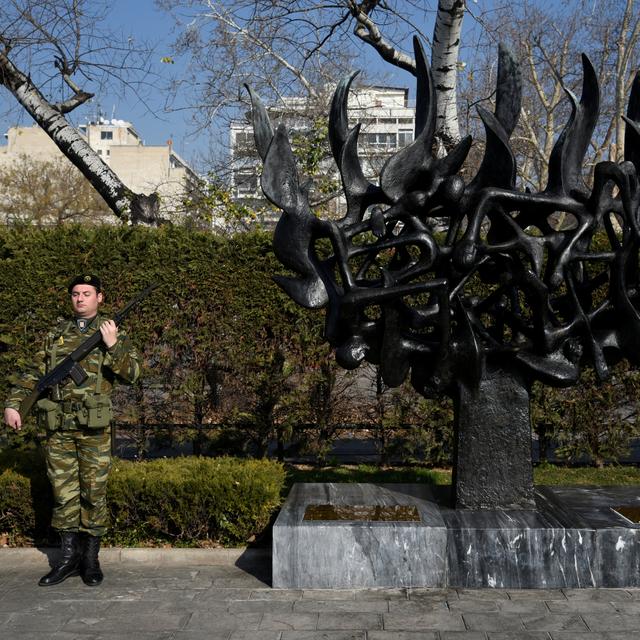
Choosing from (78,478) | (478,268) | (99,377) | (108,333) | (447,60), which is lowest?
(78,478)

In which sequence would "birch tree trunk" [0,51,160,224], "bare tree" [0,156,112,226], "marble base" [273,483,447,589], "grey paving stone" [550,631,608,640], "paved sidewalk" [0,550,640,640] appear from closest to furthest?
"grey paving stone" [550,631,608,640] → "paved sidewalk" [0,550,640,640] → "marble base" [273,483,447,589] → "birch tree trunk" [0,51,160,224] → "bare tree" [0,156,112,226]

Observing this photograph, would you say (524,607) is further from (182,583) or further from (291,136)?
(291,136)

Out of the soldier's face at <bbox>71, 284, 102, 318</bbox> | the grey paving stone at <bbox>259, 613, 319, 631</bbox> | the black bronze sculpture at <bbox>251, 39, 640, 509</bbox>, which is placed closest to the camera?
the grey paving stone at <bbox>259, 613, 319, 631</bbox>

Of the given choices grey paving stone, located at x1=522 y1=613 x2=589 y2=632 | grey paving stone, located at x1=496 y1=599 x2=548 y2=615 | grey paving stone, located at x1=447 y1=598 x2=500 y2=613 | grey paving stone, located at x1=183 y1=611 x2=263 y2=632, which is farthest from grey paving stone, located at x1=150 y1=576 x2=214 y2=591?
grey paving stone, located at x1=522 y1=613 x2=589 y2=632

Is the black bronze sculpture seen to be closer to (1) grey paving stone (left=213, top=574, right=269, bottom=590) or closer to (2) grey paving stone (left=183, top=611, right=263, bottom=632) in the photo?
(1) grey paving stone (left=213, top=574, right=269, bottom=590)

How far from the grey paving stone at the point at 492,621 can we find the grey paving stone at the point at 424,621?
5cm

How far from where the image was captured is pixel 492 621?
4801 millimetres

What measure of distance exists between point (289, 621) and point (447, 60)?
788 centimetres

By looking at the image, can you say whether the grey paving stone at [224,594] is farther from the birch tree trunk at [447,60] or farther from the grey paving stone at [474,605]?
the birch tree trunk at [447,60]

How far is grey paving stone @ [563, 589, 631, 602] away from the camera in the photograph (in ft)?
16.9

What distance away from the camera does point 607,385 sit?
922 centimetres

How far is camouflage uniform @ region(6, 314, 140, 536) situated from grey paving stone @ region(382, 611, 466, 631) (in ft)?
7.71

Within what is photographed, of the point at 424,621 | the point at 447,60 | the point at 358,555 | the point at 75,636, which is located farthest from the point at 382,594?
the point at 447,60

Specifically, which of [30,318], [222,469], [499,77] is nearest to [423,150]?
[499,77]
